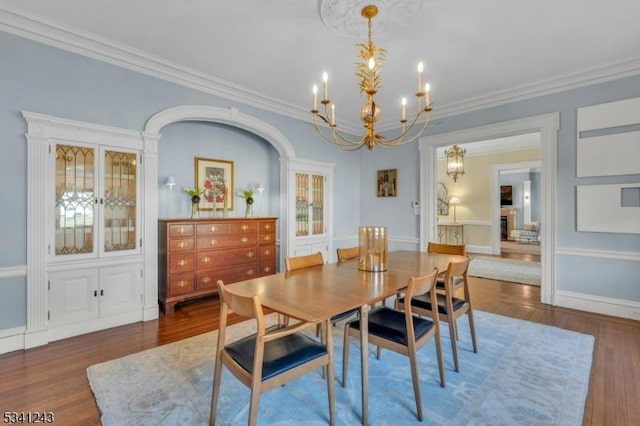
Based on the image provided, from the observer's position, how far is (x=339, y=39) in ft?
9.41

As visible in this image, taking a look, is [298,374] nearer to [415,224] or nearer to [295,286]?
[295,286]

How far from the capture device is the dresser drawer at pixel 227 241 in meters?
3.89

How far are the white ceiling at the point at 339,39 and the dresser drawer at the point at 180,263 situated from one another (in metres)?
2.05

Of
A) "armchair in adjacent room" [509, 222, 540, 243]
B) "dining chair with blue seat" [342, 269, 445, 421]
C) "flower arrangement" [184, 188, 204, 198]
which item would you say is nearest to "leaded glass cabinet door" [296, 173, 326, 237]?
"flower arrangement" [184, 188, 204, 198]

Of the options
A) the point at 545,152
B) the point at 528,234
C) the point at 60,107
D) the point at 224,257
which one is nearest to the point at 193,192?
the point at 224,257

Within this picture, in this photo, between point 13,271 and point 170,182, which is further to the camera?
point 170,182

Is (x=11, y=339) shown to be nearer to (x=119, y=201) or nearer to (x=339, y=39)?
(x=119, y=201)

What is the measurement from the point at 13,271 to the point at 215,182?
2.47 metres

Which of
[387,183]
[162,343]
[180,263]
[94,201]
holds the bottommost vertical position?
[162,343]

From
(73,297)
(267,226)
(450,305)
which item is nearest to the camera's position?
(450,305)

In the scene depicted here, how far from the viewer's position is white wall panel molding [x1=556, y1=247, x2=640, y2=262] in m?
3.39

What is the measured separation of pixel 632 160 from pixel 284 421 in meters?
4.32

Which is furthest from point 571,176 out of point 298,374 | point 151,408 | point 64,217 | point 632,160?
point 64,217

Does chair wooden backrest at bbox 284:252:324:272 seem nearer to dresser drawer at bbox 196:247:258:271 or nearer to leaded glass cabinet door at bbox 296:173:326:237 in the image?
dresser drawer at bbox 196:247:258:271
